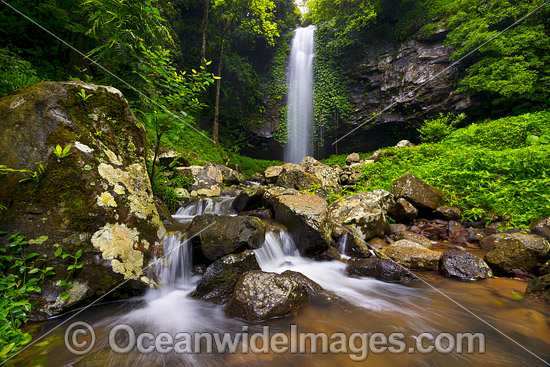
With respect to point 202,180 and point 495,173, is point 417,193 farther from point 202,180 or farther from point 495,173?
point 202,180

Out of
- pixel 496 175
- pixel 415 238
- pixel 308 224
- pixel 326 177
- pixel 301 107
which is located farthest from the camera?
pixel 301 107

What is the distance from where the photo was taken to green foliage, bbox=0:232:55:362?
1.54 metres

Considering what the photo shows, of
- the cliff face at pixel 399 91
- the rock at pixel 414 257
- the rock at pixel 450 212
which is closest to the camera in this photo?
the rock at pixel 414 257

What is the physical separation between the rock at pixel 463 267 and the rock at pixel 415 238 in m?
0.86

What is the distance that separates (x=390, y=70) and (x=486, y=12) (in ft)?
15.3

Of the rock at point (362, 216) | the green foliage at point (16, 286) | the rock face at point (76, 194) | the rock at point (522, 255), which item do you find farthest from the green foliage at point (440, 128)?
the green foliage at point (16, 286)

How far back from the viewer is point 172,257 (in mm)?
2896

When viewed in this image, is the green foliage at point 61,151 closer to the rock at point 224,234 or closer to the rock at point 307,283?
the rock at point 224,234

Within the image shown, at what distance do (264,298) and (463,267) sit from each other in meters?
2.79

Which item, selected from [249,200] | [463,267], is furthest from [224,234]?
[463,267]

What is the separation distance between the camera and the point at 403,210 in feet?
16.9

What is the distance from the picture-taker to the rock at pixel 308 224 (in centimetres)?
368

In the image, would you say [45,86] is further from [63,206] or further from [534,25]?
[534,25]

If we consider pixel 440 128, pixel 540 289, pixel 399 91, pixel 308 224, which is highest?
pixel 399 91
